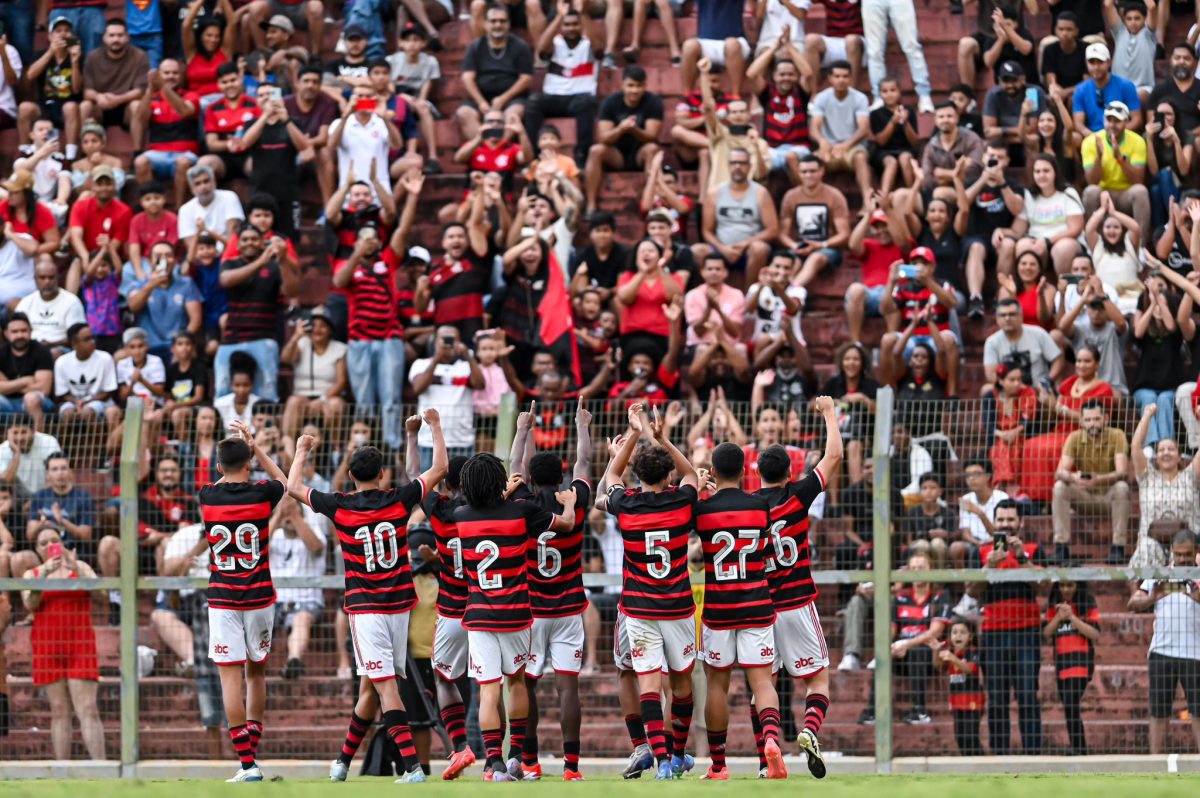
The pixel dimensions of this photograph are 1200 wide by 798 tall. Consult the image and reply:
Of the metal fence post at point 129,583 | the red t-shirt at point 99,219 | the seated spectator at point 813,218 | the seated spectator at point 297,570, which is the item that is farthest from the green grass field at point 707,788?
the red t-shirt at point 99,219

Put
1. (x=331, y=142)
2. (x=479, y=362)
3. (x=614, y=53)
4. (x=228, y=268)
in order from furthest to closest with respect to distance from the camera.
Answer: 1. (x=614, y=53)
2. (x=331, y=142)
3. (x=228, y=268)
4. (x=479, y=362)

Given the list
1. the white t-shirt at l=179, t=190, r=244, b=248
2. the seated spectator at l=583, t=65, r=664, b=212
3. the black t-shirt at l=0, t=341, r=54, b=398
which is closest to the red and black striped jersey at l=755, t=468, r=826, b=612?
the seated spectator at l=583, t=65, r=664, b=212

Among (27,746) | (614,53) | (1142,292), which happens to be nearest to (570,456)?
(27,746)

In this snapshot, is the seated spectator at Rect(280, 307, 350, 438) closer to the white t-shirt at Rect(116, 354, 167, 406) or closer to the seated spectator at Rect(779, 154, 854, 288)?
the white t-shirt at Rect(116, 354, 167, 406)

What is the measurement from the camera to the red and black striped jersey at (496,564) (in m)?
11.7

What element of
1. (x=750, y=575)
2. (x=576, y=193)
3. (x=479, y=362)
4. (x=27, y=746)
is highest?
(x=576, y=193)

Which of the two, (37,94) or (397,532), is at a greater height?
(37,94)

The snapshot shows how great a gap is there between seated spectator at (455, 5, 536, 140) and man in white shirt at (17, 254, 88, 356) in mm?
4413

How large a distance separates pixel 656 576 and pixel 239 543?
2.63 m

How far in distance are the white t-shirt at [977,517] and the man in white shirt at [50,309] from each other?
8435 millimetres

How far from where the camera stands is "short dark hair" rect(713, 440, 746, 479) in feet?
38.3

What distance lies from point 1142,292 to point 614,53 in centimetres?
642

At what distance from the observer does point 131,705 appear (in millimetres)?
14336

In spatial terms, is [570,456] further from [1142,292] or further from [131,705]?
[1142,292]
